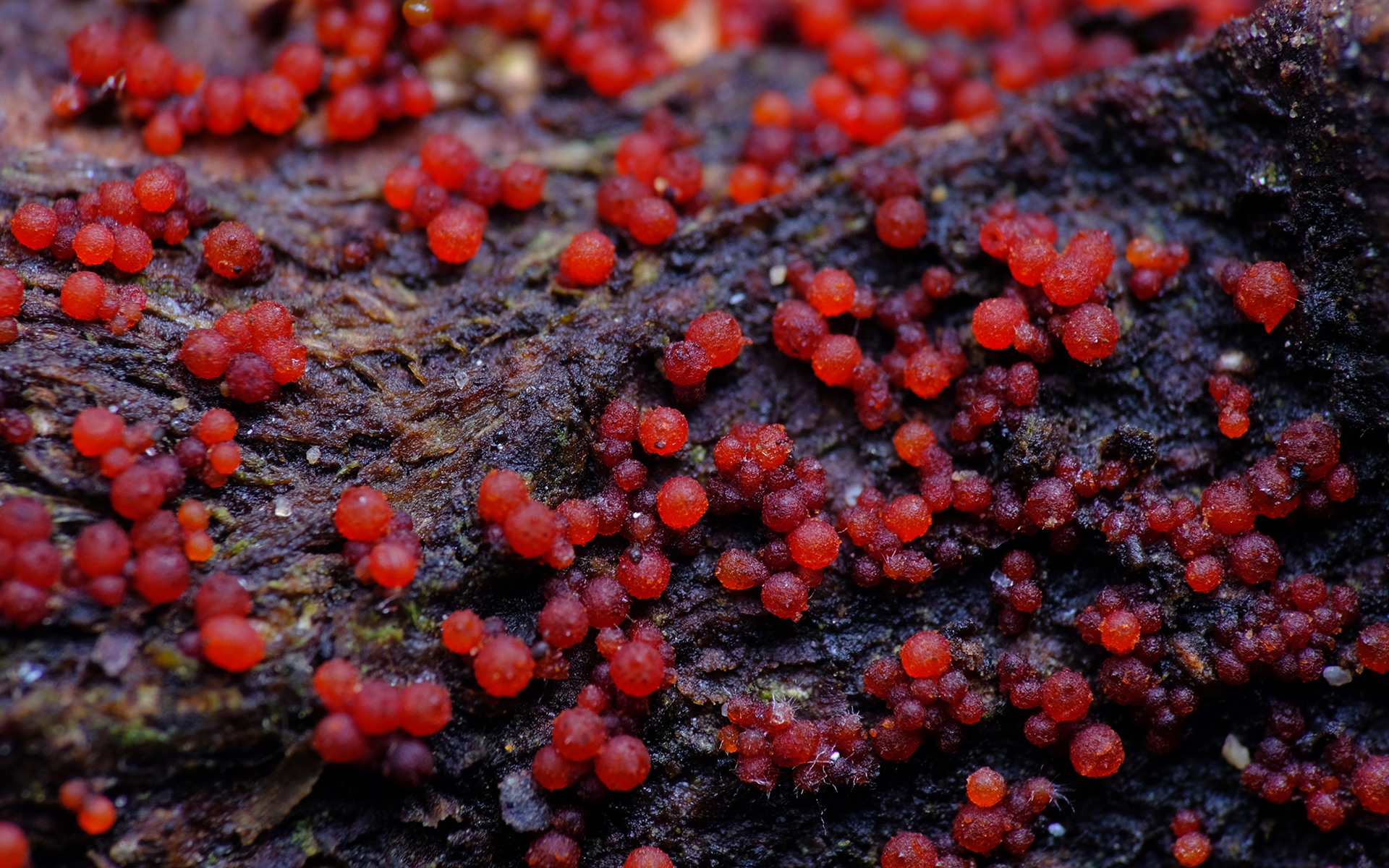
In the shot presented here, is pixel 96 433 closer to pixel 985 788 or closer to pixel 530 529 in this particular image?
pixel 530 529

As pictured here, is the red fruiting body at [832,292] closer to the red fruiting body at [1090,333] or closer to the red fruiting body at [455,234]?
the red fruiting body at [1090,333]

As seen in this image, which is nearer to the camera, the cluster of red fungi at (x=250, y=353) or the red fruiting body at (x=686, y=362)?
the cluster of red fungi at (x=250, y=353)

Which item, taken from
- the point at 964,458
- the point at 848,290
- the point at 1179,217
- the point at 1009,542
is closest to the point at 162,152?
the point at 848,290

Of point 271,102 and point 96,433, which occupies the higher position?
point 271,102

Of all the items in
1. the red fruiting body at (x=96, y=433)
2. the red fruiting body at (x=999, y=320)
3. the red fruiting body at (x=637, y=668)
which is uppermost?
the red fruiting body at (x=999, y=320)

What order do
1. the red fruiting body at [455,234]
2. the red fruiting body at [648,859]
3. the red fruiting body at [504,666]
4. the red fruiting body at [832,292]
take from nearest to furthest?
the red fruiting body at [504,666], the red fruiting body at [648,859], the red fruiting body at [832,292], the red fruiting body at [455,234]

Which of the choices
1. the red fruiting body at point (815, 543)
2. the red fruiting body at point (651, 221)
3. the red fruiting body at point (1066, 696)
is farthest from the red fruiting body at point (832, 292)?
the red fruiting body at point (1066, 696)

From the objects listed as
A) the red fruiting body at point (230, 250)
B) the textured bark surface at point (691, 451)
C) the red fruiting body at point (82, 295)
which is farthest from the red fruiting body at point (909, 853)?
the red fruiting body at point (82, 295)

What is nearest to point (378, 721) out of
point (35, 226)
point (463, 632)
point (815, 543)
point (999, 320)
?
point (463, 632)

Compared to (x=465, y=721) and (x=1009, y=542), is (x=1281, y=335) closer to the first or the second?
(x=1009, y=542)

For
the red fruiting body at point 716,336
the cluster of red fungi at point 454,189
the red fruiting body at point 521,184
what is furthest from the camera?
the red fruiting body at point 521,184

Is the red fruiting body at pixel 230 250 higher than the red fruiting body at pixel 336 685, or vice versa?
the red fruiting body at pixel 230 250
